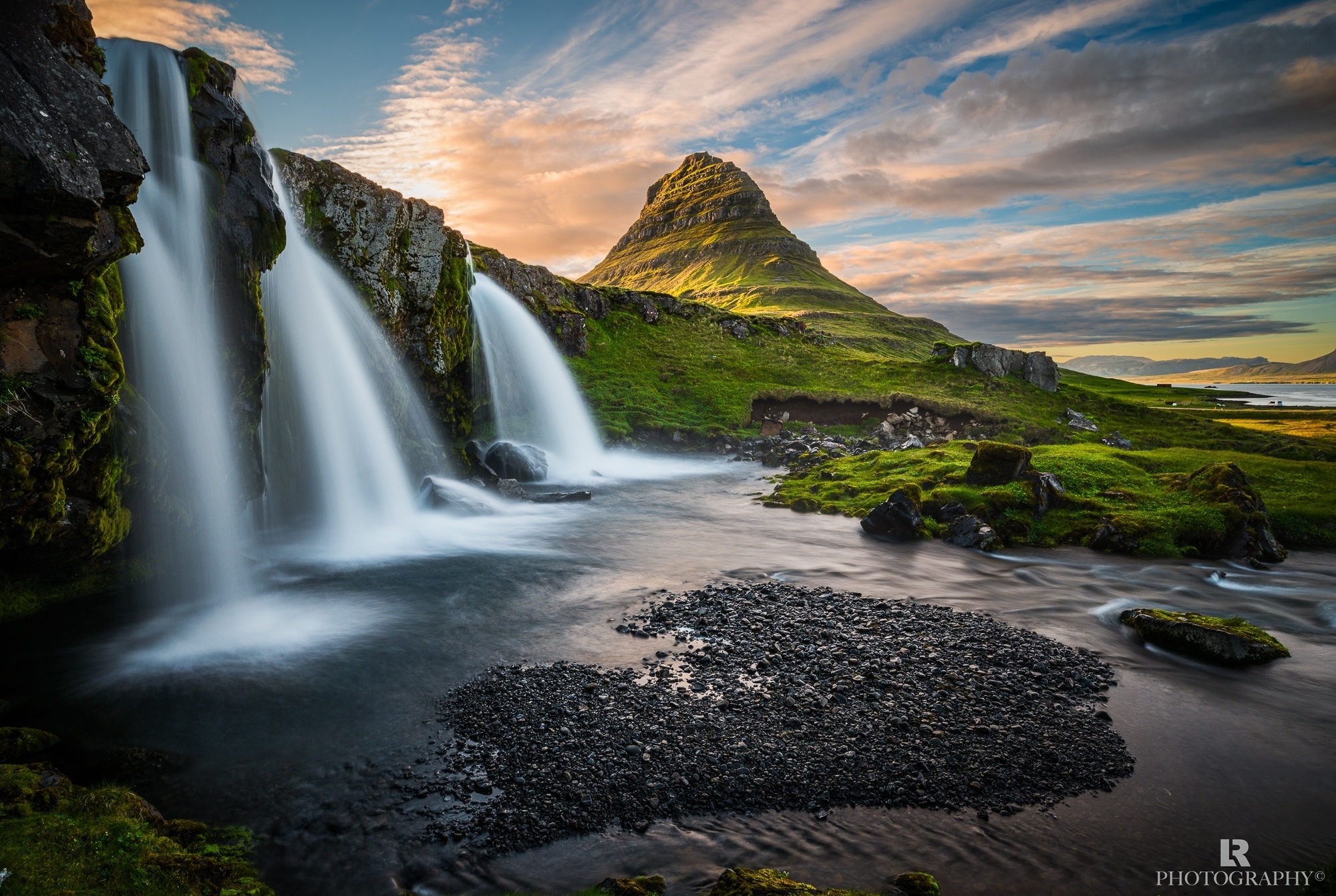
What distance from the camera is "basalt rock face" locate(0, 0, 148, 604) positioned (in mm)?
10578

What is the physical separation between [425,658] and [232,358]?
495 inches

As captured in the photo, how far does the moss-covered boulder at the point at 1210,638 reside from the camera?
551 inches

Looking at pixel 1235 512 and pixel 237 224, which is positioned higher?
pixel 237 224

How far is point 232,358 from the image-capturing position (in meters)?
19.7

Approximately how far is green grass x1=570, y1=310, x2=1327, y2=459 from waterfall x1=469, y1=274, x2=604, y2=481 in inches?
157

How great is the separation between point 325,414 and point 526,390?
69.2ft

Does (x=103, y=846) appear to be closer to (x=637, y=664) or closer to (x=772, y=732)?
(x=637, y=664)

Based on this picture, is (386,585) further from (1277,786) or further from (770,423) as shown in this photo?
(770,423)

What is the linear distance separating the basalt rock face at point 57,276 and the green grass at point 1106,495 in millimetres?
25734

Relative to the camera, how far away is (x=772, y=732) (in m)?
10.7

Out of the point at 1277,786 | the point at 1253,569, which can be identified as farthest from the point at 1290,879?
the point at 1253,569

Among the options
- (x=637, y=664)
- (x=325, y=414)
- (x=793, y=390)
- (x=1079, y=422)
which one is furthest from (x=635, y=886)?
(x=1079, y=422)

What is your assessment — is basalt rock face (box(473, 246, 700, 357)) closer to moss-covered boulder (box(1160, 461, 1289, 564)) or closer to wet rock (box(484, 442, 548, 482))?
wet rock (box(484, 442, 548, 482))

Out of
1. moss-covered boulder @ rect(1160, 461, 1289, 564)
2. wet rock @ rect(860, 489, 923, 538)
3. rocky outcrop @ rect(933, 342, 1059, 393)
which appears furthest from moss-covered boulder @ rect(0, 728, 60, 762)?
rocky outcrop @ rect(933, 342, 1059, 393)
